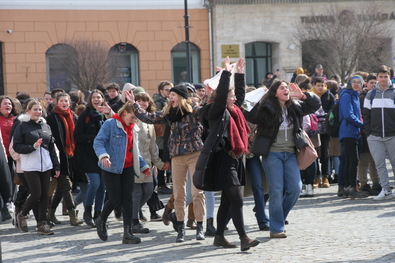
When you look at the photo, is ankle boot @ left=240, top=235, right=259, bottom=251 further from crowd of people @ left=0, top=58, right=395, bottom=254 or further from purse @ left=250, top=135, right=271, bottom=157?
purse @ left=250, top=135, right=271, bottom=157

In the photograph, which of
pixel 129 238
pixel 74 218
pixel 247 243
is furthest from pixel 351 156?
pixel 247 243

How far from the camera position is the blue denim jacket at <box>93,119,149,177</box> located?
9.41m

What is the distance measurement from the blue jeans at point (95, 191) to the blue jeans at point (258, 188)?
218 cm

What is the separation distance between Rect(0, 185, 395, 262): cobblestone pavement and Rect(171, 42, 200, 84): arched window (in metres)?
23.5

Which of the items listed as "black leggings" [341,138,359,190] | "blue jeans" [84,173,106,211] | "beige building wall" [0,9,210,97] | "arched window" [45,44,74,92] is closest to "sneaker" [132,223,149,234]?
"blue jeans" [84,173,106,211]

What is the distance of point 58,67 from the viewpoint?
32.5 m

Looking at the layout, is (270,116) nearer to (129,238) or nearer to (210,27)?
(129,238)

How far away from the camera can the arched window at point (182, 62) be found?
114 ft

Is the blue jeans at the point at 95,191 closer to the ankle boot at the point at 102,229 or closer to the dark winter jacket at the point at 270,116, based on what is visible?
the ankle boot at the point at 102,229

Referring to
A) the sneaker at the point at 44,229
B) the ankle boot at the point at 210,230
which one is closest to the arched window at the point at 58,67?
the sneaker at the point at 44,229

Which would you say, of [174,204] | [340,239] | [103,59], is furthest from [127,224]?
[103,59]

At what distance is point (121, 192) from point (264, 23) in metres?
25.8

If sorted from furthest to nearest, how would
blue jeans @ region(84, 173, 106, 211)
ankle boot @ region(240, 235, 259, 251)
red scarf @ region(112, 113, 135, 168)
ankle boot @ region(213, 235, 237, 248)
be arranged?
blue jeans @ region(84, 173, 106, 211) < red scarf @ region(112, 113, 135, 168) < ankle boot @ region(213, 235, 237, 248) < ankle boot @ region(240, 235, 259, 251)

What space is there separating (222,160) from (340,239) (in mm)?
1731
